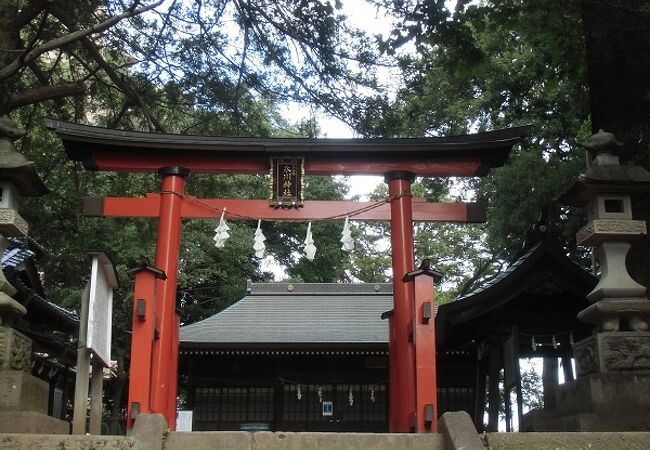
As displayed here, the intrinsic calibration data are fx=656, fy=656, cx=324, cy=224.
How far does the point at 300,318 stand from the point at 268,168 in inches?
298

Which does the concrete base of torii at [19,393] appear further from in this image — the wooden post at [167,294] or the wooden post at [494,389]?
the wooden post at [494,389]

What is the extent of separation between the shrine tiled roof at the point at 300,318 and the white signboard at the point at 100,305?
21.5 ft

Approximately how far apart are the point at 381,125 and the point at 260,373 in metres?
6.73

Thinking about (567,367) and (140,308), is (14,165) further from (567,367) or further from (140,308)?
(567,367)

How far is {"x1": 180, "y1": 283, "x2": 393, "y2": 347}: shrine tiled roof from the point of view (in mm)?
13656

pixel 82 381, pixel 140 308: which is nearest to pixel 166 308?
pixel 140 308

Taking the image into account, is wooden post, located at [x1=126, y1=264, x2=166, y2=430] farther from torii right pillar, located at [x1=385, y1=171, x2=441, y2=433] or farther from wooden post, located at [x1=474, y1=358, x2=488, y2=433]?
wooden post, located at [x1=474, y1=358, x2=488, y2=433]

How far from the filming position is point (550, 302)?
1040 cm

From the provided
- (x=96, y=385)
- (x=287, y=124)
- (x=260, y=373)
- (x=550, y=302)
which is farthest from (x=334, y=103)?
(x=287, y=124)

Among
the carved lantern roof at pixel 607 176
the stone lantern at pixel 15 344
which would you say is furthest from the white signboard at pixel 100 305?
the carved lantern roof at pixel 607 176

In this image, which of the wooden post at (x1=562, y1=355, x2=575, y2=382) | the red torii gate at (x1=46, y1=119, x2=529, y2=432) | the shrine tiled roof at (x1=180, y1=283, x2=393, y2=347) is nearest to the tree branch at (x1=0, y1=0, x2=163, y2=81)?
the red torii gate at (x1=46, y1=119, x2=529, y2=432)

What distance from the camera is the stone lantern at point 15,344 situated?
17.1 feet

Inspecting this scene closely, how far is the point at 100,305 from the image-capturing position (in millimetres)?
6484

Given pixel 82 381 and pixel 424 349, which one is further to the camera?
pixel 424 349
